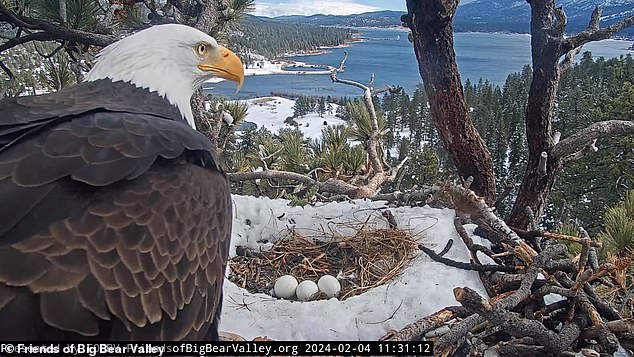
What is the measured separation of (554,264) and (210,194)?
1.53m

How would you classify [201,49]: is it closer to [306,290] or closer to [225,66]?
[225,66]

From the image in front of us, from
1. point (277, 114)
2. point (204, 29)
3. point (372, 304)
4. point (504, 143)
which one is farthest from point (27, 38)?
point (504, 143)

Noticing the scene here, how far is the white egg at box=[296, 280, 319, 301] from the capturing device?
249cm

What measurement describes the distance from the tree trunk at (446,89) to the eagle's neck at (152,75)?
168cm

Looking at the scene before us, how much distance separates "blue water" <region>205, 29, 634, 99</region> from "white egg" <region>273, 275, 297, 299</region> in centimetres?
Result: 821

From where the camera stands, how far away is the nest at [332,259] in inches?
105

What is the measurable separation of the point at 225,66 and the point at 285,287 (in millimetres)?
1116

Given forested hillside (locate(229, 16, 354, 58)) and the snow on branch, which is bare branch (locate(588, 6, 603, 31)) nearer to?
the snow on branch

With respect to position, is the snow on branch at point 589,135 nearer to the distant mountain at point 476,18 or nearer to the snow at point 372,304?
the snow at point 372,304

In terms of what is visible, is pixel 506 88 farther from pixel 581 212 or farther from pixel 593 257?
pixel 593 257

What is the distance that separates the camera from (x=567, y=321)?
80.9 inches

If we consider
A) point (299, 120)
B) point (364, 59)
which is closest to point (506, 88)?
point (364, 59)

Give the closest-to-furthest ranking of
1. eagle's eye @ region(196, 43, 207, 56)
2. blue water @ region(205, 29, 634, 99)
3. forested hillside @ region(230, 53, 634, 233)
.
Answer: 1. eagle's eye @ region(196, 43, 207, 56)
2. forested hillside @ region(230, 53, 634, 233)
3. blue water @ region(205, 29, 634, 99)

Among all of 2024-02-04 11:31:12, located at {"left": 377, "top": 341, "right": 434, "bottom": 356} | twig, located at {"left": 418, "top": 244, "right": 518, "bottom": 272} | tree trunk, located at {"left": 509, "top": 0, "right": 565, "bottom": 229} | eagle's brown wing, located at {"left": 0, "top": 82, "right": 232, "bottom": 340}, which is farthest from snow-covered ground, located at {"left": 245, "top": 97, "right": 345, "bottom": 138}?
eagle's brown wing, located at {"left": 0, "top": 82, "right": 232, "bottom": 340}
